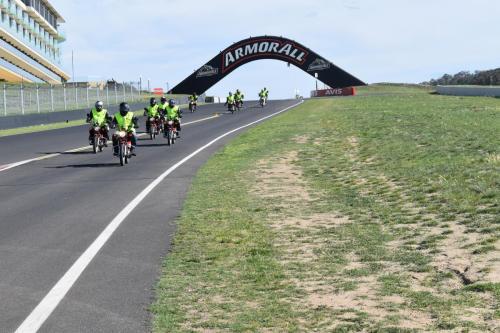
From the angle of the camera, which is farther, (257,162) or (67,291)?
(257,162)

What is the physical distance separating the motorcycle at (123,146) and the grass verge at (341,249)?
108 inches

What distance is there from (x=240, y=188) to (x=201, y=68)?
89324mm

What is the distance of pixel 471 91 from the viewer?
60219 mm

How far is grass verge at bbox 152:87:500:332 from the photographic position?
216 inches

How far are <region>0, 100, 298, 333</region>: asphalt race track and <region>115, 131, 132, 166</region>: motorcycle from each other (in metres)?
0.26

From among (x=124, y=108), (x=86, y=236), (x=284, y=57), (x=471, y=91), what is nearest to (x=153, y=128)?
(x=124, y=108)

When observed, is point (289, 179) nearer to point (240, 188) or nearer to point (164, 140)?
point (240, 188)

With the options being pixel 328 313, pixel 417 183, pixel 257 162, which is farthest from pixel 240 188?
pixel 328 313

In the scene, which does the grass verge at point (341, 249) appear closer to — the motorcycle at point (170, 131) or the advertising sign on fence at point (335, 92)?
the motorcycle at point (170, 131)

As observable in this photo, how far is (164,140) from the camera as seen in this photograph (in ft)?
88.1

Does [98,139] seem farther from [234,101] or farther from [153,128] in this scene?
[234,101]

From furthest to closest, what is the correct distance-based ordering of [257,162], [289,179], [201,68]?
[201,68], [257,162], [289,179]

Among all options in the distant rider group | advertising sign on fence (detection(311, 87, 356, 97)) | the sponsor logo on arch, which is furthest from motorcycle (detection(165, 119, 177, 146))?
the sponsor logo on arch

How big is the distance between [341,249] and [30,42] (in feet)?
261
